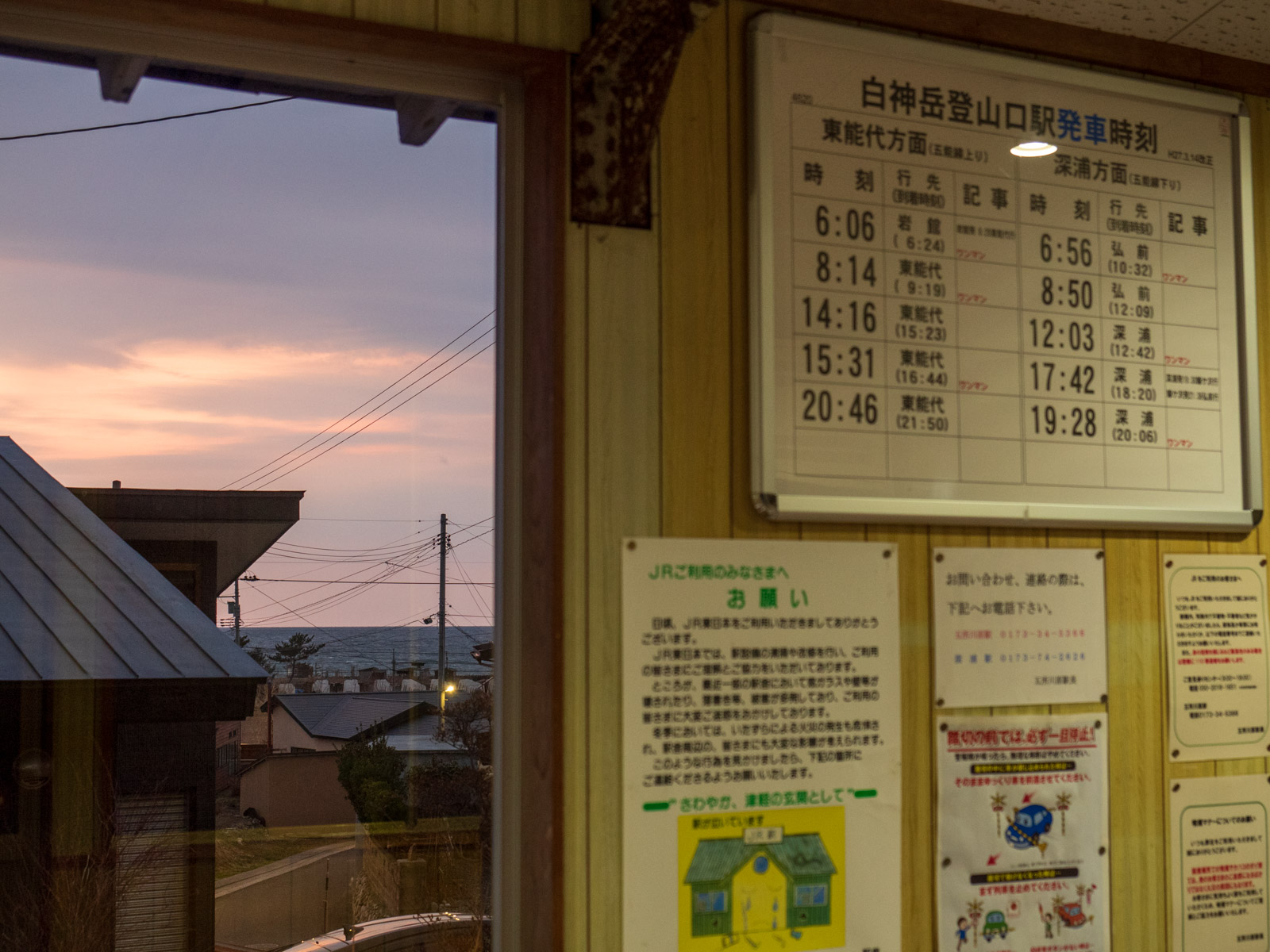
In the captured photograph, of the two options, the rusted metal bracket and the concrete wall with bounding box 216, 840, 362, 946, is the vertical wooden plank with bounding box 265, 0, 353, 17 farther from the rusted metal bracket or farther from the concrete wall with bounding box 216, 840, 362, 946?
the concrete wall with bounding box 216, 840, 362, 946

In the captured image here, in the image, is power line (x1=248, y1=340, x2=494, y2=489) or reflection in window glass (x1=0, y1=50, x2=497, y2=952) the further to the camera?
power line (x1=248, y1=340, x2=494, y2=489)

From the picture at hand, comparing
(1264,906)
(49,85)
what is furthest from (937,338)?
(49,85)

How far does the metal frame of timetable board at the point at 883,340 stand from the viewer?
1.66 m

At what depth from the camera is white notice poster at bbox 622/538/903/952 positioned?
1.59m

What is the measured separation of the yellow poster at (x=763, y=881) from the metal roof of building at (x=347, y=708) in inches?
17.5

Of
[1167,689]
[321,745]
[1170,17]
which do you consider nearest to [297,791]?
[321,745]

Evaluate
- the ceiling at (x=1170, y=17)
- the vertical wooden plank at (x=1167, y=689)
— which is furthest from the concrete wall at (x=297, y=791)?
the ceiling at (x=1170, y=17)

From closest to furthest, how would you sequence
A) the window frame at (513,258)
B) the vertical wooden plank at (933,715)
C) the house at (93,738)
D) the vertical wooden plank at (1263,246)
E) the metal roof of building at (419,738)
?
1. the house at (93,738)
2. the window frame at (513,258)
3. the metal roof of building at (419,738)
4. the vertical wooden plank at (933,715)
5. the vertical wooden plank at (1263,246)

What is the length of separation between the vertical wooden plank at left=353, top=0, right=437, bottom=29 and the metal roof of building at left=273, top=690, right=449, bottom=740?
97cm

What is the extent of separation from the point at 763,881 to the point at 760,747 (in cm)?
20

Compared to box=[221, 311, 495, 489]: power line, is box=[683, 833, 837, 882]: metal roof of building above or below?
below

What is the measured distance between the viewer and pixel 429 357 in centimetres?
166

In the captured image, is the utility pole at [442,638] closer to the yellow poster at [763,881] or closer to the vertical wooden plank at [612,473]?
the vertical wooden plank at [612,473]

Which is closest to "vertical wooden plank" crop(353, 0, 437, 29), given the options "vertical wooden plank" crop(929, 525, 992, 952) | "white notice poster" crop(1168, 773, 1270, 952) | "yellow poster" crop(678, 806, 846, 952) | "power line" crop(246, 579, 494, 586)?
"power line" crop(246, 579, 494, 586)
